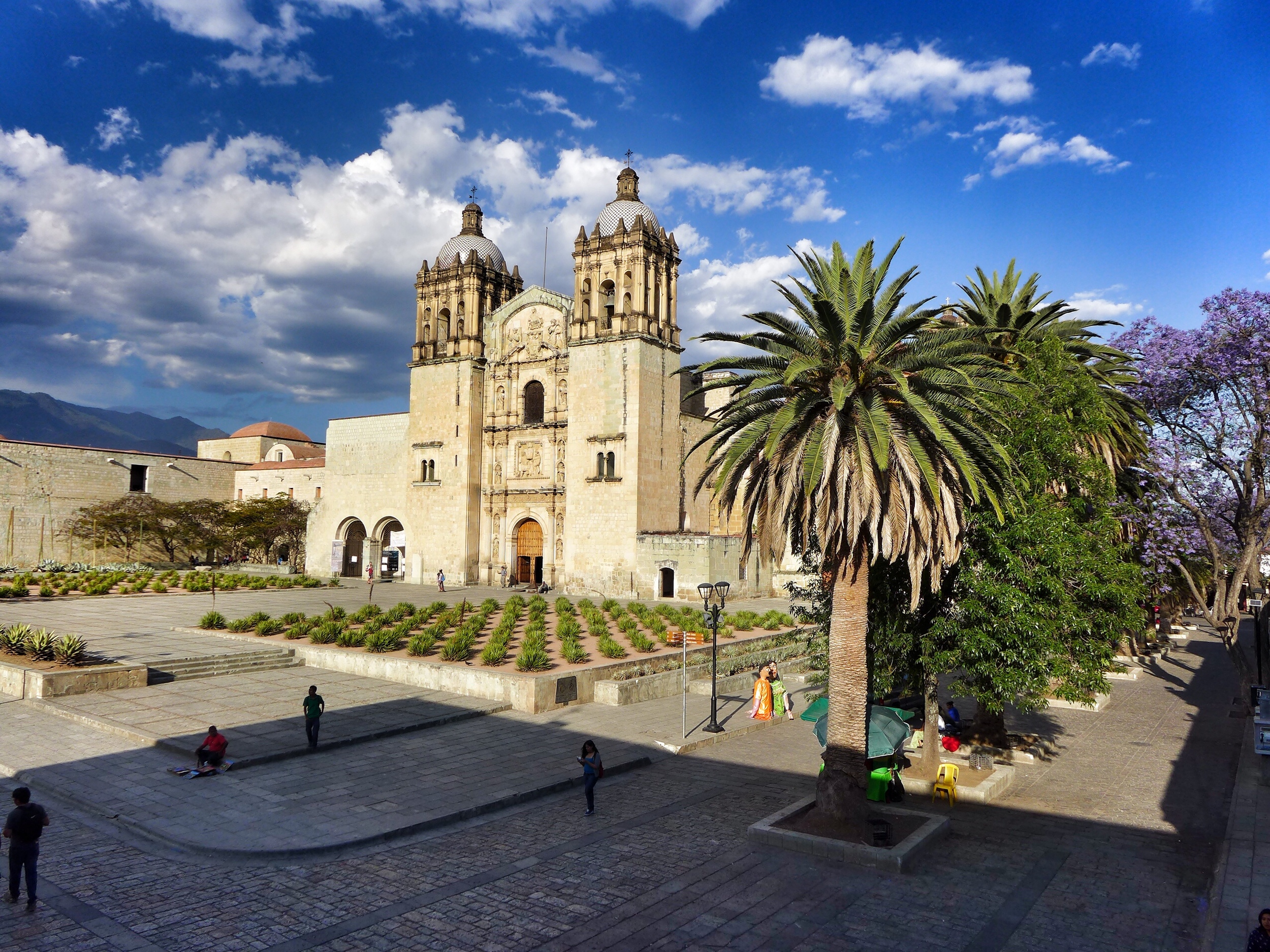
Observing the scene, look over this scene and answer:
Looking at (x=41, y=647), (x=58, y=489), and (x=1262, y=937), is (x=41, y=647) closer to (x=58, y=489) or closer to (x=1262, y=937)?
(x=1262, y=937)

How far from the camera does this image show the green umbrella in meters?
11.2

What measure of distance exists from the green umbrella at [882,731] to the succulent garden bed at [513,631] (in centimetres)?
845

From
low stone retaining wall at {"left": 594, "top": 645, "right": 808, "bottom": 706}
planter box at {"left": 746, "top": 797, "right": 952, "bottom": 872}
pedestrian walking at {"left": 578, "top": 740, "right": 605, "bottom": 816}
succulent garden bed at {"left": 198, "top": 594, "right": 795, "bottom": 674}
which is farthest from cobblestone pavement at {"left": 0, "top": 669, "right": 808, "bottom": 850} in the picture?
succulent garden bed at {"left": 198, "top": 594, "right": 795, "bottom": 674}

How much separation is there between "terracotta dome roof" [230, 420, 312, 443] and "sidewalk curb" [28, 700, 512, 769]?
56.2 metres

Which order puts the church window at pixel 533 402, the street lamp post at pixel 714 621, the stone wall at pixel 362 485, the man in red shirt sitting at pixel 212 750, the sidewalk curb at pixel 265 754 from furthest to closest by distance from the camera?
the stone wall at pixel 362 485 → the church window at pixel 533 402 → the street lamp post at pixel 714 621 → the sidewalk curb at pixel 265 754 → the man in red shirt sitting at pixel 212 750

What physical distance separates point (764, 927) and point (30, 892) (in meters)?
7.20

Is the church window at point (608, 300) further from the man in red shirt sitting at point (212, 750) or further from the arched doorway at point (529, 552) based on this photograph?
the man in red shirt sitting at point (212, 750)

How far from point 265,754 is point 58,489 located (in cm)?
4656

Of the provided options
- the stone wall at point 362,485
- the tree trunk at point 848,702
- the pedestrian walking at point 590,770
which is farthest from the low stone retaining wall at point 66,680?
the stone wall at point 362,485

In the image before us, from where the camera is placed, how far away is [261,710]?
1686cm

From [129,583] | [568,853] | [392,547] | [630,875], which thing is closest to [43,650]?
[568,853]

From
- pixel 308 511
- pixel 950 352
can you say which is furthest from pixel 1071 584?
pixel 308 511

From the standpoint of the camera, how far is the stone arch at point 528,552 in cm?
4416

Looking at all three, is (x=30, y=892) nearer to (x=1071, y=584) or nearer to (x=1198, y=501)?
(x=1071, y=584)
